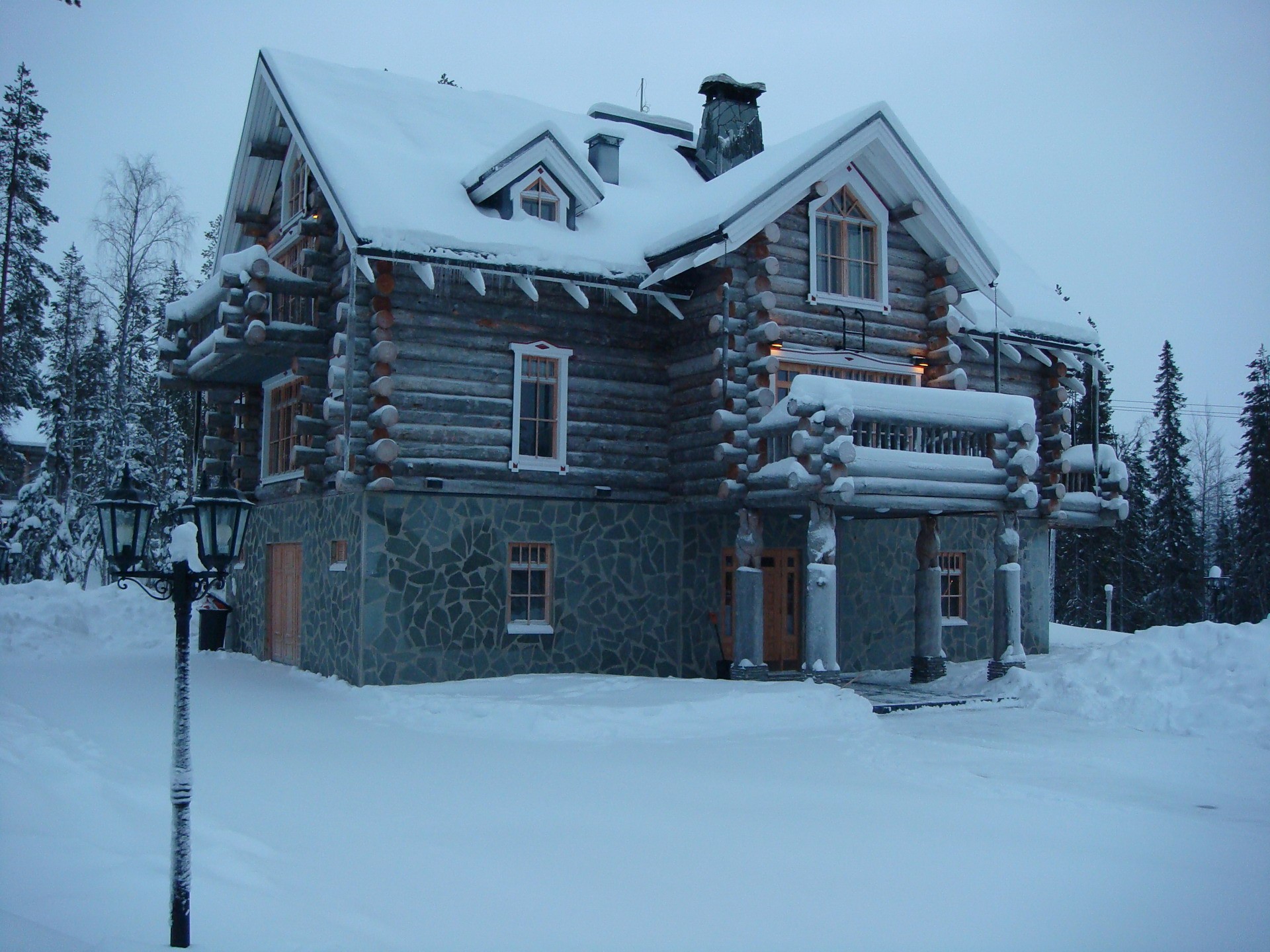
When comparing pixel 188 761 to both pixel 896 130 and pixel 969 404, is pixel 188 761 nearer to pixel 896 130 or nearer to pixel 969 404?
pixel 969 404

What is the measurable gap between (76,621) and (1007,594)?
19.4m

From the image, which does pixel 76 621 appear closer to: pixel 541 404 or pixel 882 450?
pixel 541 404

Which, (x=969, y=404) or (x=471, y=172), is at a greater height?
(x=471, y=172)

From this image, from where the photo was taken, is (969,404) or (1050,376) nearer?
(969,404)

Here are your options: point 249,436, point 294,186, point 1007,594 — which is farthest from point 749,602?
point 294,186

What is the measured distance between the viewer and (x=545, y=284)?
19.8 m

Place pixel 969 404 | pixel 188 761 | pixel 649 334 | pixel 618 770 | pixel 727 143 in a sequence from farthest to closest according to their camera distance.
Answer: pixel 727 143 < pixel 649 334 < pixel 969 404 < pixel 618 770 < pixel 188 761

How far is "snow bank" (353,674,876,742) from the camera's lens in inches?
566

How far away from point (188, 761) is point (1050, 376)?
73.2ft

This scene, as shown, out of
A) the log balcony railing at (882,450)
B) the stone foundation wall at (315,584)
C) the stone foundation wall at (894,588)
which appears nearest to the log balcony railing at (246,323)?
the stone foundation wall at (315,584)

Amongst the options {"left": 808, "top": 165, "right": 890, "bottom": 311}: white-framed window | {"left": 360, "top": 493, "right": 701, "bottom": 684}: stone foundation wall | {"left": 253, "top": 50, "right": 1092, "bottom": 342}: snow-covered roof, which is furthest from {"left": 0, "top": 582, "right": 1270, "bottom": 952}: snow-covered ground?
{"left": 808, "top": 165, "right": 890, "bottom": 311}: white-framed window

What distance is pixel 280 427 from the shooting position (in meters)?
22.5

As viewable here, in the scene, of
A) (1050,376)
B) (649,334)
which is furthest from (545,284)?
(1050,376)

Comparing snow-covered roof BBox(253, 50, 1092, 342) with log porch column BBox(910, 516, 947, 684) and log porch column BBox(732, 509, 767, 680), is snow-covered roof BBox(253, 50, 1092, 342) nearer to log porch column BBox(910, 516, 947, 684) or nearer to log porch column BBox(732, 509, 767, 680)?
log porch column BBox(732, 509, 767, 680)
